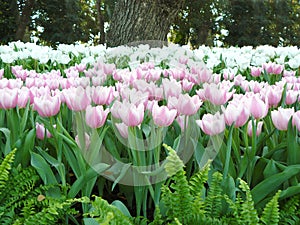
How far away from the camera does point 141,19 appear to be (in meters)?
6.52

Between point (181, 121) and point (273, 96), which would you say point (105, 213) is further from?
point (273, 96)

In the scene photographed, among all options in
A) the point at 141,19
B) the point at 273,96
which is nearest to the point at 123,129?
the point at 273,96

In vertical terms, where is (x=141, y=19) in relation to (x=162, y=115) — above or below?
above

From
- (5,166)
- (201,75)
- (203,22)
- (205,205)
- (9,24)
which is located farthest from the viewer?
(203,22)

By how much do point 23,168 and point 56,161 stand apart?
0.13 m

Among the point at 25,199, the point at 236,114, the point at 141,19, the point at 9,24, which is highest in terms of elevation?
the point at 9,24

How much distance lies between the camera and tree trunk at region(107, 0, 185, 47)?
6465 millimetres

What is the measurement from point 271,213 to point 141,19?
18.4 feet

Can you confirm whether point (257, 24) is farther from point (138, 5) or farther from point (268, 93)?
point (268, 93)

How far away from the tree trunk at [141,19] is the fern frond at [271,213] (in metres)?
5.55

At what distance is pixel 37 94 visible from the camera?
187 centimetres

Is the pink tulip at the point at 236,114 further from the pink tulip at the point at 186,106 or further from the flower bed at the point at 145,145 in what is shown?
the pink tulip at the point at 186,106

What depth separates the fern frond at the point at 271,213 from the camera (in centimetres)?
116

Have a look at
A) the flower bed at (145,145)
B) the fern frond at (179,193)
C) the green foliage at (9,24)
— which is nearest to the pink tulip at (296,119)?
the flower bed at (145,145)
